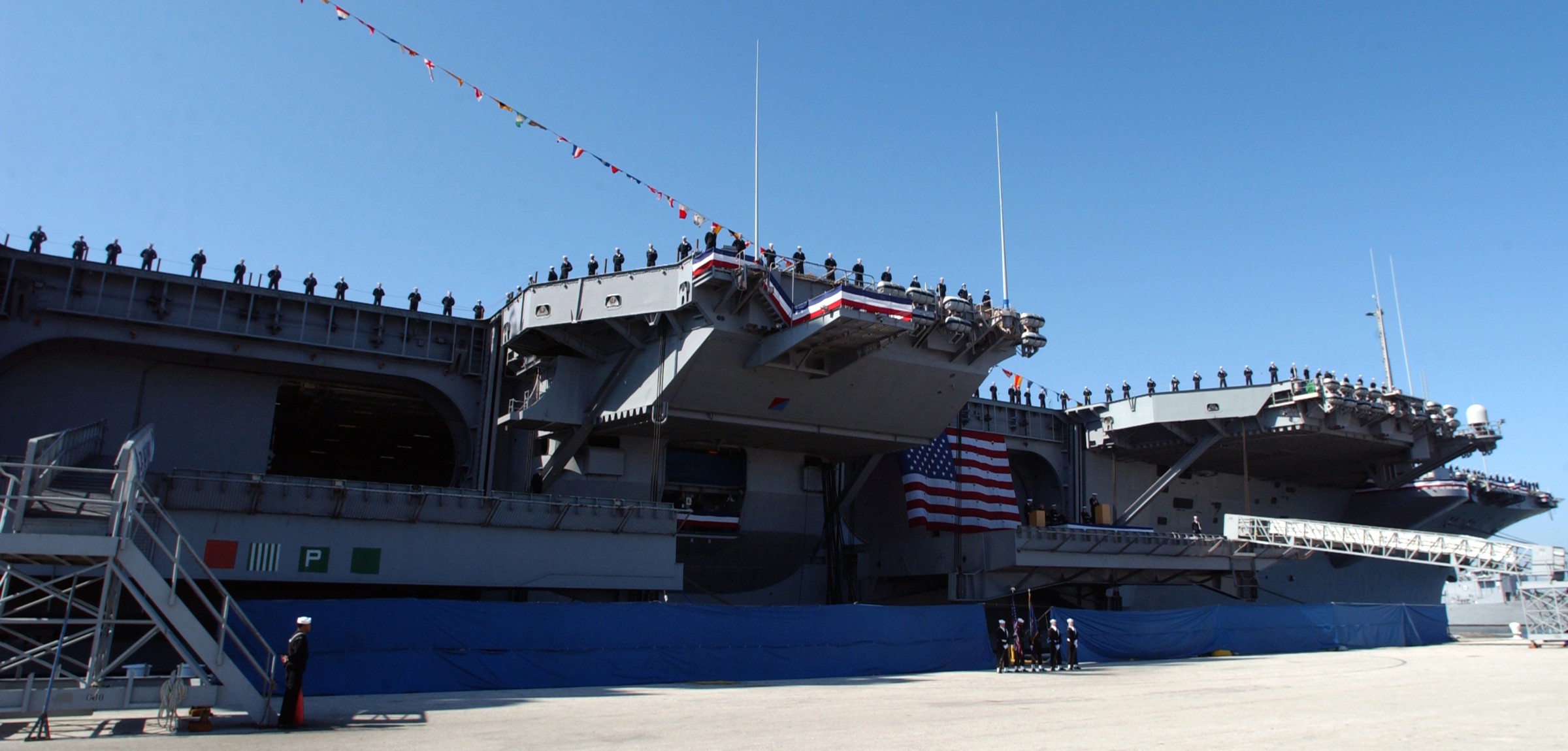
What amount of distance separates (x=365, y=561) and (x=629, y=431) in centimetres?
870

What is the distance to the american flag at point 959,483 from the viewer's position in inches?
1228

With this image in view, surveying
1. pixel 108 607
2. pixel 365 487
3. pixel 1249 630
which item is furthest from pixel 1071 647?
pixel 108 607

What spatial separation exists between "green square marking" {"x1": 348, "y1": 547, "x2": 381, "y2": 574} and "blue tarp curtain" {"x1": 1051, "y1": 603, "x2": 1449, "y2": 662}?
51.6 ft

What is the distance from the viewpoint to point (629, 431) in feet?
92.9

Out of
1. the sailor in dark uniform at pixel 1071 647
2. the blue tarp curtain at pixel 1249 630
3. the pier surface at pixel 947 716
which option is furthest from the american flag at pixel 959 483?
the pier surface at pixel 947 716

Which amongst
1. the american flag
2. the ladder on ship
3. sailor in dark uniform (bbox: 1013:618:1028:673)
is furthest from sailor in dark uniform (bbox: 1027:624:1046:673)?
the ladder on ship

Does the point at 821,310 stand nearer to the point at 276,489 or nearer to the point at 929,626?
the point at 929,626

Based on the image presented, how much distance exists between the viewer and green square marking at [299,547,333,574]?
20734 mm

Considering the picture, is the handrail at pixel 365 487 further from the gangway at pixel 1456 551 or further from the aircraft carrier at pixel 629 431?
the gangway at pixel 1456 551

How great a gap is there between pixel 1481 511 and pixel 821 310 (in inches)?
1647

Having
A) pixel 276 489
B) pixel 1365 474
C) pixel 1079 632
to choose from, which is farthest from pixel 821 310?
pixel 1365 474

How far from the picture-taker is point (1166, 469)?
42.2 meters

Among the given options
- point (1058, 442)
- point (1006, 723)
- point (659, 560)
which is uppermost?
point (1058, 442)

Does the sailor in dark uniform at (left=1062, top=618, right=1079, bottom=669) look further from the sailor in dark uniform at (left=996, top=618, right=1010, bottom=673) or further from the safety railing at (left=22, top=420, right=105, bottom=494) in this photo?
the safety railing at (left=22, top=420, right=105, bottom=494)
